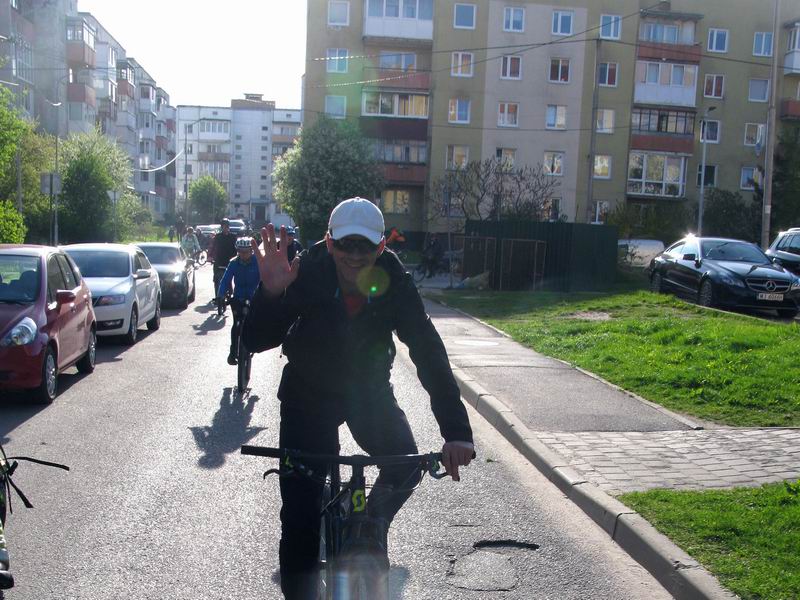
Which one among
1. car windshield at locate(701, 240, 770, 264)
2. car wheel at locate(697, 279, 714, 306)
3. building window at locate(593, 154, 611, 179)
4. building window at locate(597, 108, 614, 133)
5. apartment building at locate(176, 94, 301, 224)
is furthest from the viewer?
apartment building at locate(176, 94, 301, 224)

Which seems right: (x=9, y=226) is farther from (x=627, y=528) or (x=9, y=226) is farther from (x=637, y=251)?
(x=637, y=251)

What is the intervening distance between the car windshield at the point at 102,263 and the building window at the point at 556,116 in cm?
4059

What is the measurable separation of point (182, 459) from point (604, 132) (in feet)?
164

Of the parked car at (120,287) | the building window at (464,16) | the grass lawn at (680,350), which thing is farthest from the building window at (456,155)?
the parked car at (120,287)

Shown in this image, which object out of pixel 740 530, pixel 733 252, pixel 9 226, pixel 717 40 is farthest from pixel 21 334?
pixel 717 40

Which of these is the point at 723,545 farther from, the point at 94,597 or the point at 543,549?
the point at 94,597

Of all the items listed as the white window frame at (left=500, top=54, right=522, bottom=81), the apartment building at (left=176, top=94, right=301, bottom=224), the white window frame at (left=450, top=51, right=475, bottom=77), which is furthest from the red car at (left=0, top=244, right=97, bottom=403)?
the apartment building at (left=176, top=94, right=301, bottom=224)

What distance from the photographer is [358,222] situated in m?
3.32

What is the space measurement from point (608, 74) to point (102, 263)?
144 ft

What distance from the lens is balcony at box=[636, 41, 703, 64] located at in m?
53.8

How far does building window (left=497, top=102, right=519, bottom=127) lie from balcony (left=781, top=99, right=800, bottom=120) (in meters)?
17.8

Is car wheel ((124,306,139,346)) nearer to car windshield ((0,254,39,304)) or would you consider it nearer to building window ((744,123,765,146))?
car windshield ((0,254,39,304))

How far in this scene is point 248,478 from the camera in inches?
256

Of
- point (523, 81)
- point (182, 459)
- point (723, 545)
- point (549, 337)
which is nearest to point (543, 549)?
point (723, 545)
